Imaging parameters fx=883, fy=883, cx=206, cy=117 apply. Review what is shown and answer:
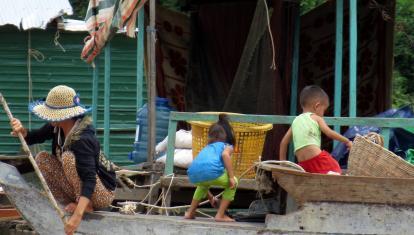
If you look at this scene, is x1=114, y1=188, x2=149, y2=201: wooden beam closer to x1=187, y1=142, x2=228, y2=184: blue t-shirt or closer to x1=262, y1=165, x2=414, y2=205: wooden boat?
x1=187, y1=142, x2=228, y2=184: blue t-shirt

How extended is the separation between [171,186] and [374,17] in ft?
11.8

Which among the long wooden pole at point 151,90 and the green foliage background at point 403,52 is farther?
the green foliage background at point 403,52

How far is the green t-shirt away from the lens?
6.17 metres

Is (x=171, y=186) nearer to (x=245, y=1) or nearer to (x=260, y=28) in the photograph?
(x=260, y=28)

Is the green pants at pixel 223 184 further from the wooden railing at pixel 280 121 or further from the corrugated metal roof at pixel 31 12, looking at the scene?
the corrugated metal roof at pixel 31 12

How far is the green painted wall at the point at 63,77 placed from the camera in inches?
541

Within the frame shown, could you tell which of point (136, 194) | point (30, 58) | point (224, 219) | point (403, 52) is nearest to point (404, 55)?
point (403, 52)

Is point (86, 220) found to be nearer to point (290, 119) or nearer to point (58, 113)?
point (58, 113)

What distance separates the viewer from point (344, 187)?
5.48 metres

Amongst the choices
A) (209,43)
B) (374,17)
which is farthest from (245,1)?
(374,17)

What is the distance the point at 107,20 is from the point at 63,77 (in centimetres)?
651

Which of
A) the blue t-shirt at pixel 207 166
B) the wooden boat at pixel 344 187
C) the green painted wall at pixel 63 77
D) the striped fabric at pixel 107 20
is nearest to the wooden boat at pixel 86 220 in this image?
the blue t-shirt at pixel 207 166

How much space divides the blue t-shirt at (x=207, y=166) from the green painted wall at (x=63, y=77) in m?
7.52

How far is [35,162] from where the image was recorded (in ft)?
18.9
